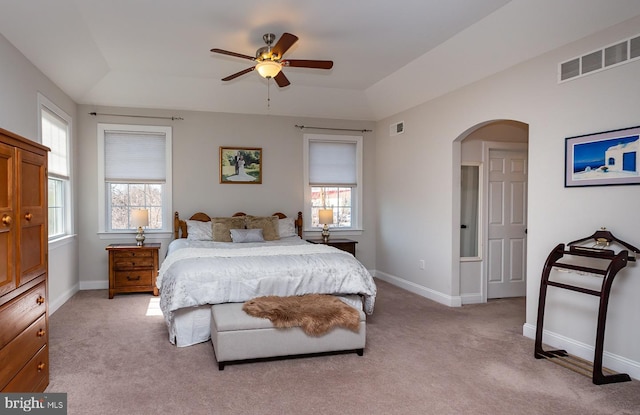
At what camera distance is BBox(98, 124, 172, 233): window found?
6102 millimetres

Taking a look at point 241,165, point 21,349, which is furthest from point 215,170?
point 21,349

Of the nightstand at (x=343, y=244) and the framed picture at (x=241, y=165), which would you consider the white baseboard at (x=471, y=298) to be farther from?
the framed picture at (x=241, y=165)

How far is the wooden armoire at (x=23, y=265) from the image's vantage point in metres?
2.25

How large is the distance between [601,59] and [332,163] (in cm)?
419

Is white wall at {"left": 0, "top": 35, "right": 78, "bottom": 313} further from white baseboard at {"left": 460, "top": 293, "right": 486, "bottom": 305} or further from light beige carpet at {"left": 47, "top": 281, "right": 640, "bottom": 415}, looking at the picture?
white baseboard at {"left": 460, "top": 293, "right": 486, "bottom": 305}

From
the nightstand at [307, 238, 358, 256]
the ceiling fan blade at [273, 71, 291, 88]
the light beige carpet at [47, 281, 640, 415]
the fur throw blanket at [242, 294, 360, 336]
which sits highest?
the ceiling fan blade at [273, 71, 291, 88]

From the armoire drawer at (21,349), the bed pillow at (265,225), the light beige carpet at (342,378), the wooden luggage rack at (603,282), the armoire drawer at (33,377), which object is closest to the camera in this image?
the armoire drawer at (21,349)

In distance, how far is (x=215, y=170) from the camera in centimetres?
650

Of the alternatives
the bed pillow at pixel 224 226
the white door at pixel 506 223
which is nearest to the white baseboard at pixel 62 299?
the bed pillow at pixel 224 226

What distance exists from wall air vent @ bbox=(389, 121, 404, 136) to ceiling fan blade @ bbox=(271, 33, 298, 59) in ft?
10.0

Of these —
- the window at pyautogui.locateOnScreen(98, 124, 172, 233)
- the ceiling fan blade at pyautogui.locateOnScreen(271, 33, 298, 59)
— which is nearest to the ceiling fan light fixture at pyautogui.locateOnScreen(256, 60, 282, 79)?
the ceiling fan blade at pyautogui.locateOnScreen(271, 33, 298, 59)

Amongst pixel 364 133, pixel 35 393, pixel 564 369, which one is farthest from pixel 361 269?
pixel 364 133

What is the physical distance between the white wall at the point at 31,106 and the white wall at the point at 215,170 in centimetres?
34

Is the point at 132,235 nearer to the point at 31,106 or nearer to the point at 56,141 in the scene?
the point at 56,141
